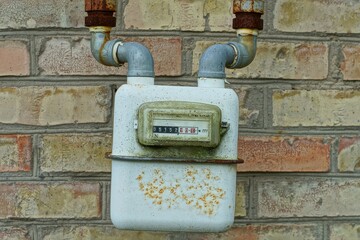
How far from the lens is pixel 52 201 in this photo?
1.34 meters

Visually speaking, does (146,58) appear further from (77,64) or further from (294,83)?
(294,83)

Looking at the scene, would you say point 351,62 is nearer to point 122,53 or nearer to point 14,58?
point 122,53

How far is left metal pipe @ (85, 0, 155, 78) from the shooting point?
3.73ft

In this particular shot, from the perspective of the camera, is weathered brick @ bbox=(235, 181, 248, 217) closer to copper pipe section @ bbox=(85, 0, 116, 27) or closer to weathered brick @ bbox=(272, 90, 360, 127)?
weathered brick @ bbox=(272, 90, 360, 127)

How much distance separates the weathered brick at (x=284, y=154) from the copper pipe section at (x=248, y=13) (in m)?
0.25

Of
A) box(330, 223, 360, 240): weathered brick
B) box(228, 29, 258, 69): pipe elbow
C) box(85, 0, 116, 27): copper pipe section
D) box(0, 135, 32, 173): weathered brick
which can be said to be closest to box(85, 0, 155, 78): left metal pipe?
box(85, 0, 116, 27): copper pipe section

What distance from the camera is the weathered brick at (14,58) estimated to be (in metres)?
1.33

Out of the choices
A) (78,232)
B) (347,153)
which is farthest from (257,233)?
(78,232)

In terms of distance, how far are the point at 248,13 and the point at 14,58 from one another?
1.40 feet

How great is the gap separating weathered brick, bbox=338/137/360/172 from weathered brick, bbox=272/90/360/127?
0.03m

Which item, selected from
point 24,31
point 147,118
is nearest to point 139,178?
point 147,118

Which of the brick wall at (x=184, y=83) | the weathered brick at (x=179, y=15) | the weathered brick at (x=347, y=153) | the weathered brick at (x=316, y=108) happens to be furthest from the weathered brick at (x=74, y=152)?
the weathered brick at (x=347, y=153)

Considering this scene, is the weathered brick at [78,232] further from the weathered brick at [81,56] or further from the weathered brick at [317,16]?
the weathered brick at [317,16]

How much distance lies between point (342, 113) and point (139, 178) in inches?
17.9
